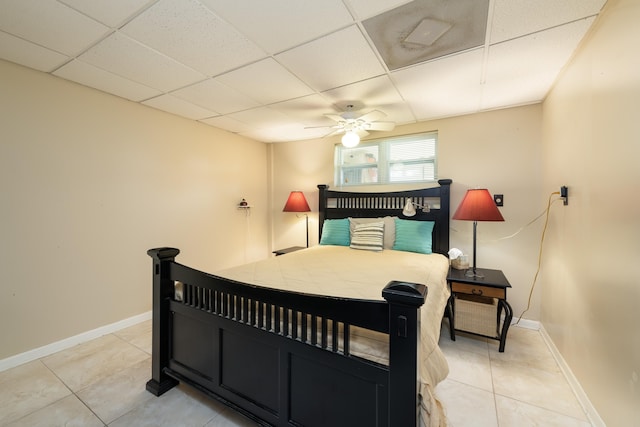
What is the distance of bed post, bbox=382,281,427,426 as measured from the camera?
3.18ft

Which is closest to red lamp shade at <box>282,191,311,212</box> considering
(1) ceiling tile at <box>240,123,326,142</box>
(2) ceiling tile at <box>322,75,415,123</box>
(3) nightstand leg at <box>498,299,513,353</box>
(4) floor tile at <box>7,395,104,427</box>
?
(1) ceiling tile at <box>240,123,326,142</box>

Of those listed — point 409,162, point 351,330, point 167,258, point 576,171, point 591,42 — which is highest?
point 591,42

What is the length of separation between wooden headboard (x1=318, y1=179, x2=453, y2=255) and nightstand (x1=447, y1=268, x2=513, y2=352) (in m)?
0.68

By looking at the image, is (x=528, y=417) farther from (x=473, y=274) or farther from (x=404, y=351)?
(x=404, y=351)

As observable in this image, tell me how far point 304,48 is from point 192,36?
764mm

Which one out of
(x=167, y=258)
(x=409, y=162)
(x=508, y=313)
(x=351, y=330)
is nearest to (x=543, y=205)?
(x=508, y=313)

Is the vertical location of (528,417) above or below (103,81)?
below

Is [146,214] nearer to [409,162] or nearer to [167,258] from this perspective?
[167,258]

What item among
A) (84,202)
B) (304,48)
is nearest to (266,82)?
(304,48)

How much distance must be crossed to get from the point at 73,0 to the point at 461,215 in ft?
10.7

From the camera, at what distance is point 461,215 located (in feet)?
8.36

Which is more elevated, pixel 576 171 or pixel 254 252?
pixel 576 171

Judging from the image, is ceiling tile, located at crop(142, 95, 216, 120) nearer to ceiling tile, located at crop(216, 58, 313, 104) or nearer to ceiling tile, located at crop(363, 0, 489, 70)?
ceiling tile, located at crop(216, 58, 313, 104)

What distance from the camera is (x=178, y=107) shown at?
2996mm
